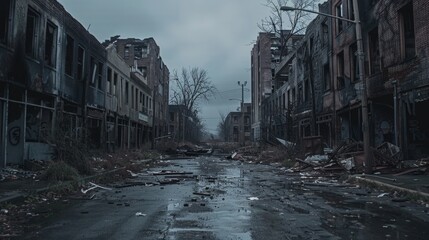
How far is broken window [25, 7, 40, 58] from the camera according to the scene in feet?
54.9

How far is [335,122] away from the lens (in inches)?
1085

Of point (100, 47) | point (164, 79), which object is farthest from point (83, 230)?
point (164, 79)

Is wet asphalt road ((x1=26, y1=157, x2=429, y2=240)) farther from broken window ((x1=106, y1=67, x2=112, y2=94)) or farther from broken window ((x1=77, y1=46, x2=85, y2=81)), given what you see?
broken window ((x1=106, y1=67, x2=112, y2=94))

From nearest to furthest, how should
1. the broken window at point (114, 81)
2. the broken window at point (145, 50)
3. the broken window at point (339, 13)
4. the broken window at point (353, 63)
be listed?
the broken window at point (353, 63), the broken window at point (339, 13), the broken window at point (114, 81), the broken window at point (145, 50)

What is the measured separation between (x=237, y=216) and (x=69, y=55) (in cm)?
1607

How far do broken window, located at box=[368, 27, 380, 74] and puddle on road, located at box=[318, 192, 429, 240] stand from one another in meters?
13.1

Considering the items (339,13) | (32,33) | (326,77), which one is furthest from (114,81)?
(339,13)

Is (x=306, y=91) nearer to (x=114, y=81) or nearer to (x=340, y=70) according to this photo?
(x=340, y=70)

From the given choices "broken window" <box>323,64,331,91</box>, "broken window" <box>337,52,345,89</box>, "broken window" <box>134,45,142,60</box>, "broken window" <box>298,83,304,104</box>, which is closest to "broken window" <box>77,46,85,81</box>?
"broken window" <box>337,52,345,89</box>

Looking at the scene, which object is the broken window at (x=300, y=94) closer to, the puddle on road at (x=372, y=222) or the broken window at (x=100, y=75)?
the broken window at (x=100, y=75)

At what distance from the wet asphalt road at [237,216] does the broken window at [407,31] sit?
26.7ft

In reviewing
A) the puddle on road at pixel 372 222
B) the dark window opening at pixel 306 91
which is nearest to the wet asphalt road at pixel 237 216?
the puddle on road at pixel 372 222

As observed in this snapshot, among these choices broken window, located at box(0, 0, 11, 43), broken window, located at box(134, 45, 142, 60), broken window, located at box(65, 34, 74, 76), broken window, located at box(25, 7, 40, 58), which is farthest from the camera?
broken window, located at box(134, 45, 142, 60)

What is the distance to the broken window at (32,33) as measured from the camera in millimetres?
16719
